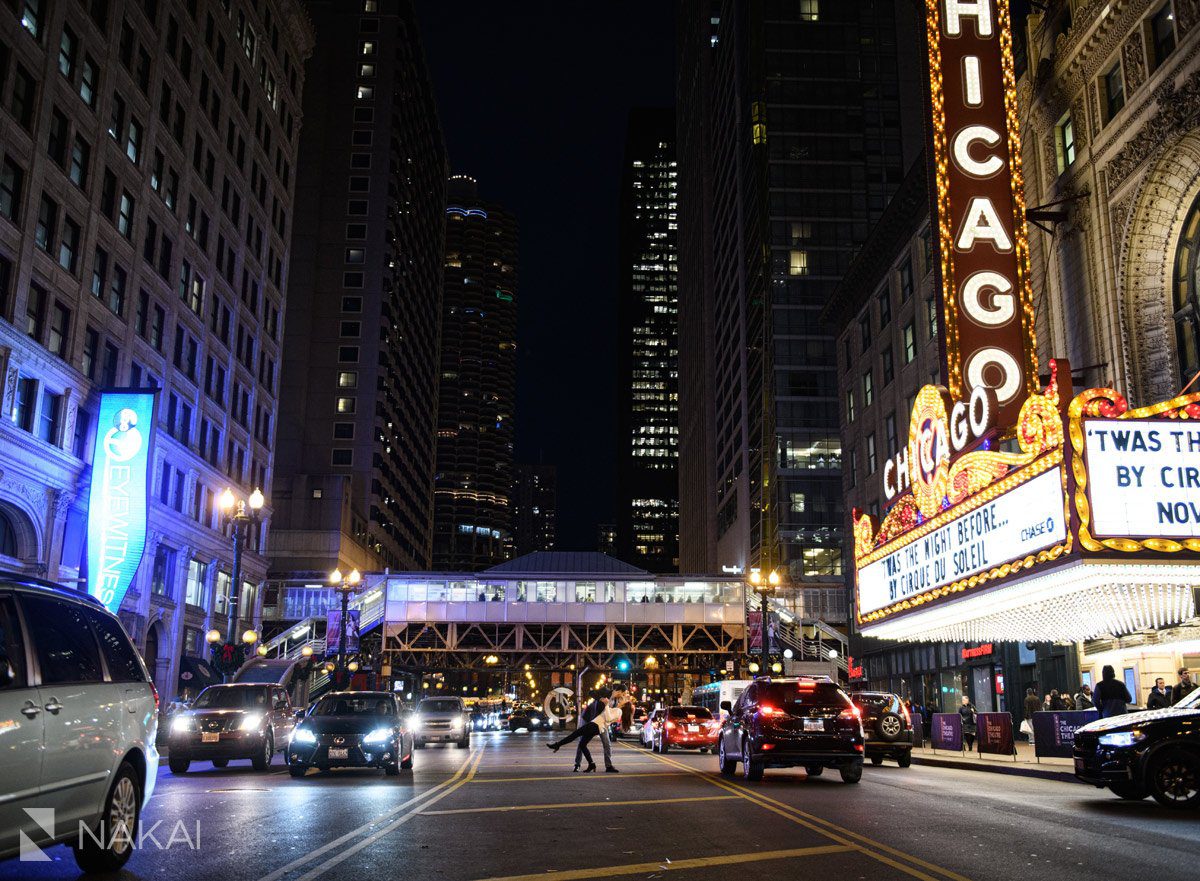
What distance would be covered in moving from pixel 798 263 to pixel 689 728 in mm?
69824

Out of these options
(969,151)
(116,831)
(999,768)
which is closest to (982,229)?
(969,151)

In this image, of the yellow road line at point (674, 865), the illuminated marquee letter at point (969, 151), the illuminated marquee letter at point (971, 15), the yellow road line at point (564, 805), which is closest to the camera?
the yellow road line at point (674, 865)

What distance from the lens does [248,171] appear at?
6475cm

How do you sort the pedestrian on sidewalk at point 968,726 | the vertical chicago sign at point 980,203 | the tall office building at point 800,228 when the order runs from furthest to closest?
1. the tall office building at point 800,228
2. the pedestrian on sidewalk at point 968,726
3. the vertical chicago sign at point 980,203

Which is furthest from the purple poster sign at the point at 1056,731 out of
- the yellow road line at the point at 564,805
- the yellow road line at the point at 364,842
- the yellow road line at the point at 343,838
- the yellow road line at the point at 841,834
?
the yellow road line at the point at 364,842

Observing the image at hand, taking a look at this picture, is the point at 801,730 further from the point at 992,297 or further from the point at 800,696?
the point at 992,297

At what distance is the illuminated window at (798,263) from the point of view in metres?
99.5

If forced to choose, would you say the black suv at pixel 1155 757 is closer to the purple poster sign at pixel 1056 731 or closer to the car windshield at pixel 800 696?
the car windshield at pixel 800 696

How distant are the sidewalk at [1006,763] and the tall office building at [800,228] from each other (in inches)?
2271

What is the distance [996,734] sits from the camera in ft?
93.4

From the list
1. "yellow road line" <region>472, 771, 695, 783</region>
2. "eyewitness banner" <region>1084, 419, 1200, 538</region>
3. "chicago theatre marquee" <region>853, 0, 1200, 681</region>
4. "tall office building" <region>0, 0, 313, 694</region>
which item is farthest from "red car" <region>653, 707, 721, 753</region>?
"tall office building" <region>0, 0, 313, 694</region>

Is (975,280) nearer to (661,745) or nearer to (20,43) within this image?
(661,745)

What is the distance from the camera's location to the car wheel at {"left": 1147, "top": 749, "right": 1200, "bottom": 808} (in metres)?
14.4

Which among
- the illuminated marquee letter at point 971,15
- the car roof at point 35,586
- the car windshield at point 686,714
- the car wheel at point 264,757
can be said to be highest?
the illuminated marquee letter at point 971,15
